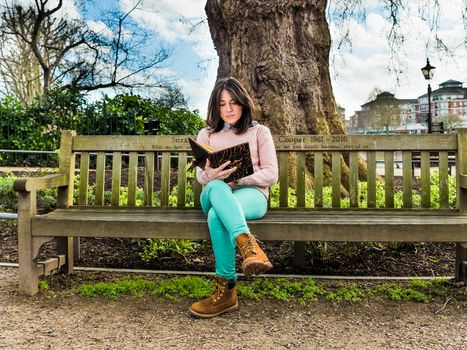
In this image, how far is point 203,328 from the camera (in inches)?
116

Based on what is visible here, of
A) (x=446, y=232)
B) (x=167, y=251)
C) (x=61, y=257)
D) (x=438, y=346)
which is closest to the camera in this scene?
(x=438, y=346)

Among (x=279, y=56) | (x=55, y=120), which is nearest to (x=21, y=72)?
(x=55, y=120)

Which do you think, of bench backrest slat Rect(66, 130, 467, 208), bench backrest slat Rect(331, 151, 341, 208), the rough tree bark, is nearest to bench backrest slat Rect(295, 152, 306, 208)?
bench backrest slat Rect(66, 130, 467, 208)

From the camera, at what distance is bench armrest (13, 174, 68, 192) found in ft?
11.2

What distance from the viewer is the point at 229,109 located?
11.3 ft

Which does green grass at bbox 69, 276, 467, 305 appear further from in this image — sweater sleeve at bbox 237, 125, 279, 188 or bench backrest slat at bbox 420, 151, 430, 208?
sweater sleeve at bbox 237, 125, 279, 188

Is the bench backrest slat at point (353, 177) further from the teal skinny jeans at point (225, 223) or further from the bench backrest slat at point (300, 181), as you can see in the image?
the teal skinny jeans at point (225, 223)

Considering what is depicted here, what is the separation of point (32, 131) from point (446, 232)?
10.8 metres

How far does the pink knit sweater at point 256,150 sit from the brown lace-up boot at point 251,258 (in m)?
0.56

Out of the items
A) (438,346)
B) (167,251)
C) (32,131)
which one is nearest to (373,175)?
(438,346)

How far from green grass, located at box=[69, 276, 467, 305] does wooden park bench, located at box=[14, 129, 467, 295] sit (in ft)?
1.22

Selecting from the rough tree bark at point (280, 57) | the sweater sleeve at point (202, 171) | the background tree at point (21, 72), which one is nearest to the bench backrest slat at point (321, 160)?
the sweater sleeve at point (202, 171)

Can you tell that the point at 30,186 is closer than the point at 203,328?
No

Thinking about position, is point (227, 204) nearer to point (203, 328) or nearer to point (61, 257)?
point (203, 328)
